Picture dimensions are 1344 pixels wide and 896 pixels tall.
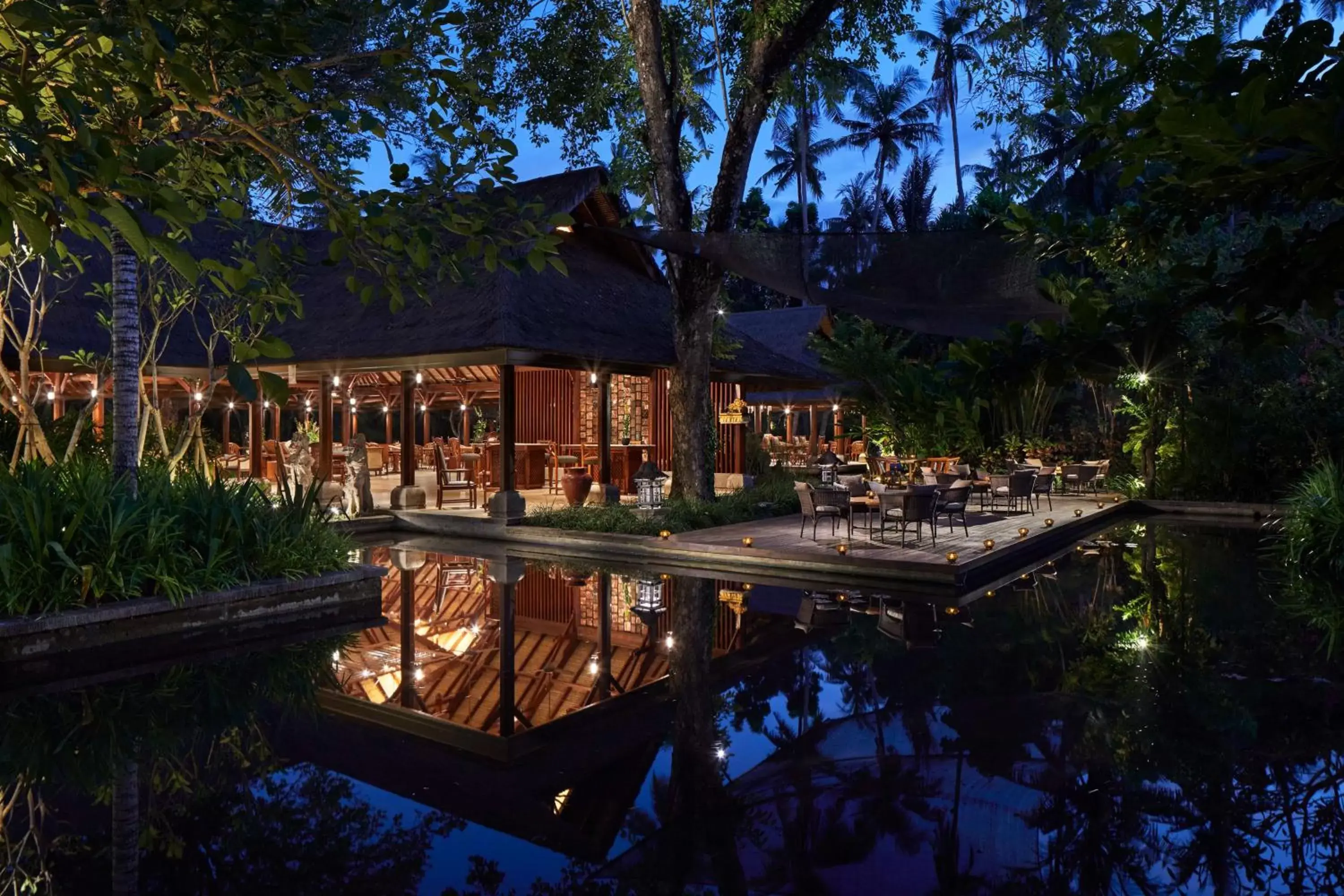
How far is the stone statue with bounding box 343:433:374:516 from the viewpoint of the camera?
44.2 feet

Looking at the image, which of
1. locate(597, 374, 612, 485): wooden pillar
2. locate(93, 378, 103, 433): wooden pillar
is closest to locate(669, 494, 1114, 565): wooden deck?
locate(597, 374, 612, 485): wooden pillar

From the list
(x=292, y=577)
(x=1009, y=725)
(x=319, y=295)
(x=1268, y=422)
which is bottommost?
(x=1009, y=725)

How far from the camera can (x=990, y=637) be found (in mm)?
6805

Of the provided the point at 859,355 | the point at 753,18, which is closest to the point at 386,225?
the point at 753,18

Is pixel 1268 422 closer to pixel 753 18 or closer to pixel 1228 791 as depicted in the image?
pixel 753 18

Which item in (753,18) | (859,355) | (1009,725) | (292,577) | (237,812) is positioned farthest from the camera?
(859,355)

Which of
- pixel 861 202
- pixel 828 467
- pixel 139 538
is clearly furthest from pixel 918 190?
pixel 139 538

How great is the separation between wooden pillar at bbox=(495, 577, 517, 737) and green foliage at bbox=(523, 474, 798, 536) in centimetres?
283

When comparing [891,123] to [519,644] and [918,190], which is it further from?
[519,644]

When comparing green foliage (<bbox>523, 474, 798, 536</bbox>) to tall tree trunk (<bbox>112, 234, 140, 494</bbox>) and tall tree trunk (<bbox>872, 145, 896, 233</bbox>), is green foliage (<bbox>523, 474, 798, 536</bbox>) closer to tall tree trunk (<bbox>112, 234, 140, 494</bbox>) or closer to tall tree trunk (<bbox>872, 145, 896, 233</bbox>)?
tall tree trunk (<bbox>112, 234, 140, 494</bbox>)

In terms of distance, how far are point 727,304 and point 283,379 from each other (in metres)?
13.3

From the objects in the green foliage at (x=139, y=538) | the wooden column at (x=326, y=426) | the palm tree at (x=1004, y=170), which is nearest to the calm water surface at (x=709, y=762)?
the green foliage at (x=139, y=538)

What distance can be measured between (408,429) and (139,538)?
8578mm

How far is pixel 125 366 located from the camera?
7.29 meters
